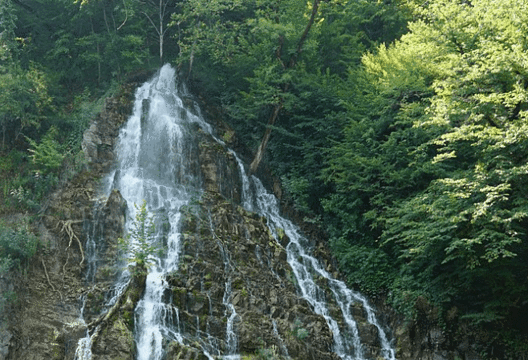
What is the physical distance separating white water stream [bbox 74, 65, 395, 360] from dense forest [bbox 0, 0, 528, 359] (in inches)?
53.2

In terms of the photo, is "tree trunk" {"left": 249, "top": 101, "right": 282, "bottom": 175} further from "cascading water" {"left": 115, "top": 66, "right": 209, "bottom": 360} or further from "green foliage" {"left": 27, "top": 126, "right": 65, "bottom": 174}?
"green foliage" {"left": 27, "top": 126, "right": 65, "bottom": 174}

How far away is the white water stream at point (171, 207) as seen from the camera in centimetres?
1198

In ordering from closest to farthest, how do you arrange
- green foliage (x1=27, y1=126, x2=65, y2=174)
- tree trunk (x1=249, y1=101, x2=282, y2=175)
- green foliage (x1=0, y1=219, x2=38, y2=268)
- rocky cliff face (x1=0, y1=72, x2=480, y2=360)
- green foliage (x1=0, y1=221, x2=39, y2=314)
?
rocky cliff face (x1=0, y1=72, x2=480, y2=360) → green foliage (x1=0, y1=221, x2=39, y2=314) → green foliage (x1=0, y1=219, x2=38, y2=268) → green foliage (x1=27, y1=126, x2=65, y2=174) → tree trunk (x1=249, y1=101, x2=282, y2=175)

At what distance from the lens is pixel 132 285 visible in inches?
488

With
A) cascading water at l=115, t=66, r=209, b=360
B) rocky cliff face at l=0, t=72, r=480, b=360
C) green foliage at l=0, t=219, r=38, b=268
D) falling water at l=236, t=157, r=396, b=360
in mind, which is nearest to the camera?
rocky cliff face at l=0, t=72, r=480, b=360

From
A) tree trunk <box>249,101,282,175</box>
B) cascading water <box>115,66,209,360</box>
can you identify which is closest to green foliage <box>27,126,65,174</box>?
cascading water <box>115,66,209,360</box>

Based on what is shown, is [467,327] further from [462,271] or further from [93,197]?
[93,197]

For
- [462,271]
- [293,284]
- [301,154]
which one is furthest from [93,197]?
[462,271]

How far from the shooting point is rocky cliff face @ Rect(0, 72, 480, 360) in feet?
37.9

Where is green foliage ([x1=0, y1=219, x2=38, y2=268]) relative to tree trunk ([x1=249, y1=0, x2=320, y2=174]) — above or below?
below

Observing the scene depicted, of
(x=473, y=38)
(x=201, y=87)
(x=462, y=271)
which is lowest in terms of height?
(x=462, y=271)

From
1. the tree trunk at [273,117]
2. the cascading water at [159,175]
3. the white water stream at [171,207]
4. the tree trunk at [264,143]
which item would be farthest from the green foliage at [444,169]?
the cascading water at [159,175]

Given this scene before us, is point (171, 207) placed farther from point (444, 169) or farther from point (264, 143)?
point (444, 169)

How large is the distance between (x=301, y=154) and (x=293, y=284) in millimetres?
7083
